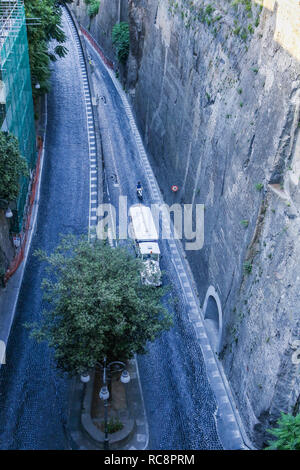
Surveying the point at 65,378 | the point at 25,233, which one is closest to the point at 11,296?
the point at 25,233

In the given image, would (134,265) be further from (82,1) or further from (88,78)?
(82,1)

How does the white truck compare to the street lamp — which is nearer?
the street lamp

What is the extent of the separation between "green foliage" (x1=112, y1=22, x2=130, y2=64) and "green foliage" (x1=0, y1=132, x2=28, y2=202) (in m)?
27.9

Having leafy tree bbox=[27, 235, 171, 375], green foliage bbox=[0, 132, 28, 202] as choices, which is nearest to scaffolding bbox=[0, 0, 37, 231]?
green foliage bbox=[0, 132, 28, 202]

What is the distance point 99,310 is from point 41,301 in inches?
312

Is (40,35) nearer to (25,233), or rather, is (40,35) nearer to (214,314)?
(25,233)

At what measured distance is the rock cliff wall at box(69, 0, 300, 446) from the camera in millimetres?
17109

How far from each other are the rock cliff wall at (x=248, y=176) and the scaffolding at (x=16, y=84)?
910cm

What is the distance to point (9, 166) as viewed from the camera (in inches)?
819

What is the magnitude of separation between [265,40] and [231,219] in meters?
7.18

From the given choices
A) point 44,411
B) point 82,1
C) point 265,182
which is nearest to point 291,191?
point 265,182

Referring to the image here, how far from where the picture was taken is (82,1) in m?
63.5

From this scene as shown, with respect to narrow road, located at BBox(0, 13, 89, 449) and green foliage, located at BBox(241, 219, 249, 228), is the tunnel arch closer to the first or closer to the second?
green foliage, located at BBox(241, 219, 249, 228)
